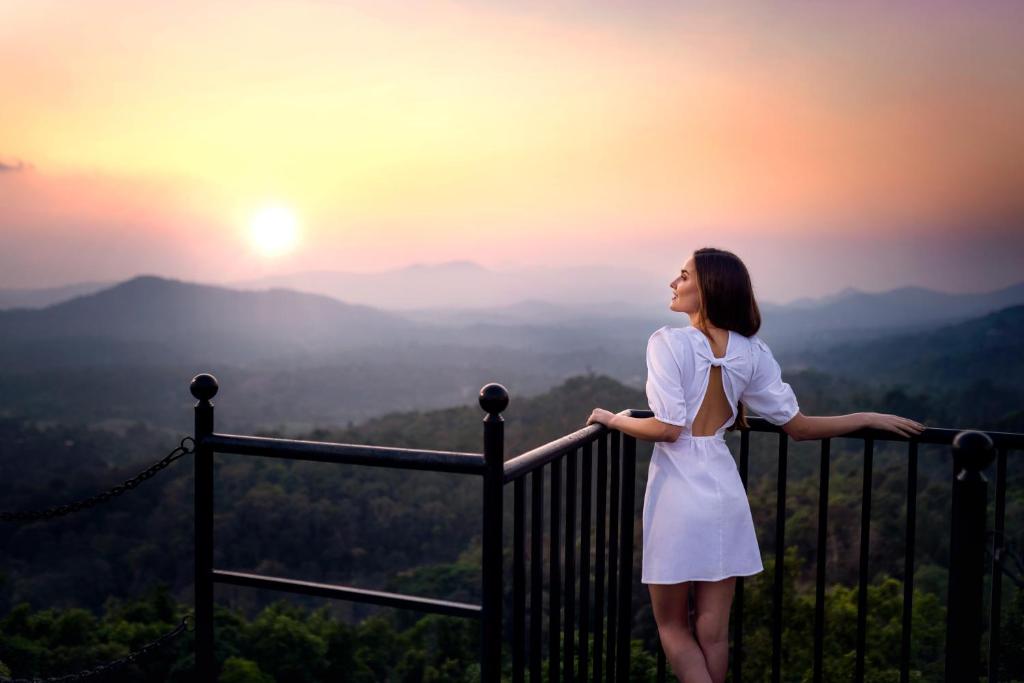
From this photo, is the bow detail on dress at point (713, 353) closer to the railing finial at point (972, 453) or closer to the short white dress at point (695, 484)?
the short white dress at point (695, 484)

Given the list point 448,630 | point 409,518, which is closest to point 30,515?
point 448,630

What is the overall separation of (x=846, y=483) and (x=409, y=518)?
22.5 meters

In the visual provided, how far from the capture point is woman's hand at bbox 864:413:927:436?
6.56 feet

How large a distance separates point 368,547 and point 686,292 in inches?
1681

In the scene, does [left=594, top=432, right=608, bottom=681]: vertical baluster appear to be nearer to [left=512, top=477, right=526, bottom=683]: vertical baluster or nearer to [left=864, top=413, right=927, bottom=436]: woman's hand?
[left=512, top=477, right=526, bottom=683]: vertical baluster

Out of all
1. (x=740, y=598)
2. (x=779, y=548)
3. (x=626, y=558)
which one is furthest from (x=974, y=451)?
(x=626, y=558)

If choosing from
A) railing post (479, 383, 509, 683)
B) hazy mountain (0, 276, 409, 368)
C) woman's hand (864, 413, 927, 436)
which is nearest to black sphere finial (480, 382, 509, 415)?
railing post (479, 383, 509, 683)

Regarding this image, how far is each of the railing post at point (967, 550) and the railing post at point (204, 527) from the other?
1.66 meters

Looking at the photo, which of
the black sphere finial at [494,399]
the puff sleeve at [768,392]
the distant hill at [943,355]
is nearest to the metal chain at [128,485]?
the black sphere finial at [494,399]

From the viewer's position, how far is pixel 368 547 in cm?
4250

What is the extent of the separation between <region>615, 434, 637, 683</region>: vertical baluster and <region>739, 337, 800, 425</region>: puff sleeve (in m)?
0.35

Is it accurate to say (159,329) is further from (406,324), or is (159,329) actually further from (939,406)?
(939,406)

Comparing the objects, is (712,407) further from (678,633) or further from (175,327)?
(175,327)

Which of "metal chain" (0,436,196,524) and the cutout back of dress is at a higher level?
the cutout back of dress
